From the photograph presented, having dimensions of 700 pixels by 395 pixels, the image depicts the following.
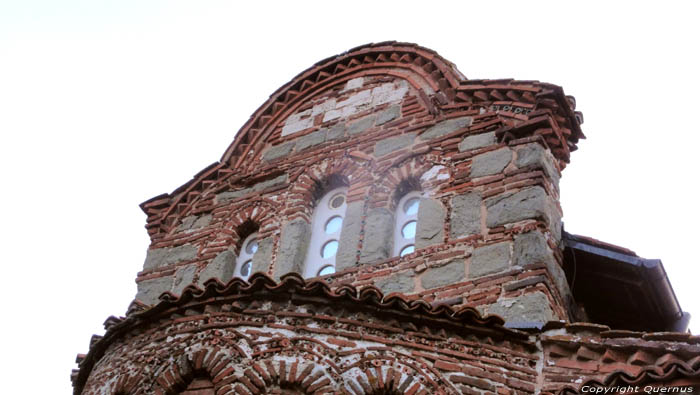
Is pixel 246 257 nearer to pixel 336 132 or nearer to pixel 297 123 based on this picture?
pixel 336 132

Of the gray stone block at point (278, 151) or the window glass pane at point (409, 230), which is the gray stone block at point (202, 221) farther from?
the window glass pane at point (409, 230)

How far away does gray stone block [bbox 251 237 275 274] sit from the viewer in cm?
1152

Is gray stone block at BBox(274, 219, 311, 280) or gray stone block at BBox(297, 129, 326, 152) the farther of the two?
gray stone block at BBox(297, 129, 326, 152)

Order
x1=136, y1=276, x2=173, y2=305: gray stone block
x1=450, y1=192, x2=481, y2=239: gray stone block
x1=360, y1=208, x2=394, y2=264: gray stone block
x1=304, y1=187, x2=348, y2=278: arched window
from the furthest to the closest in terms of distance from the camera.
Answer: x1=136, y1=276, x2=173, y2=305: gray stone block, x1=304, y1=187, x2=348, y2=278: arched window, x1=360, y1=208, x2=394, y2=264: gray stone block, x1=450, y1=192, x2=481, y2=239: gray stone block

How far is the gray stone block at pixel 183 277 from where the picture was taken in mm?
11891

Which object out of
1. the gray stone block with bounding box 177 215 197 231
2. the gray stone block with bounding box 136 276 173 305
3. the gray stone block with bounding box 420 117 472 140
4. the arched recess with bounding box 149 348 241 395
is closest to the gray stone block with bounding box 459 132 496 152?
the gray stone block with bounding box 420 117 472 140

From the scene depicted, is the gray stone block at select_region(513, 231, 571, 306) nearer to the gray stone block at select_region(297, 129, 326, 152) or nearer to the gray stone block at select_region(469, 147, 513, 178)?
the gray stone block at select_region(469, 147, 513, 178)

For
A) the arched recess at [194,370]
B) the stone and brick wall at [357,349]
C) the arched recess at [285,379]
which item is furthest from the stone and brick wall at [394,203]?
the arched recess at [194,370]

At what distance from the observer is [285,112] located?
46.3ft

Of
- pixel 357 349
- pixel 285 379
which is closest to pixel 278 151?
pixel 357 349

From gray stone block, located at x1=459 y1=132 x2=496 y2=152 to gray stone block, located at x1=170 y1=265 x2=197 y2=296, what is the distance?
3.70m

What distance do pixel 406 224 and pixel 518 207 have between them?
1.46m

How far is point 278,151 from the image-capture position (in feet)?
43.8

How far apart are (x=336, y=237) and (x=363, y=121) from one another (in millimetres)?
1960
